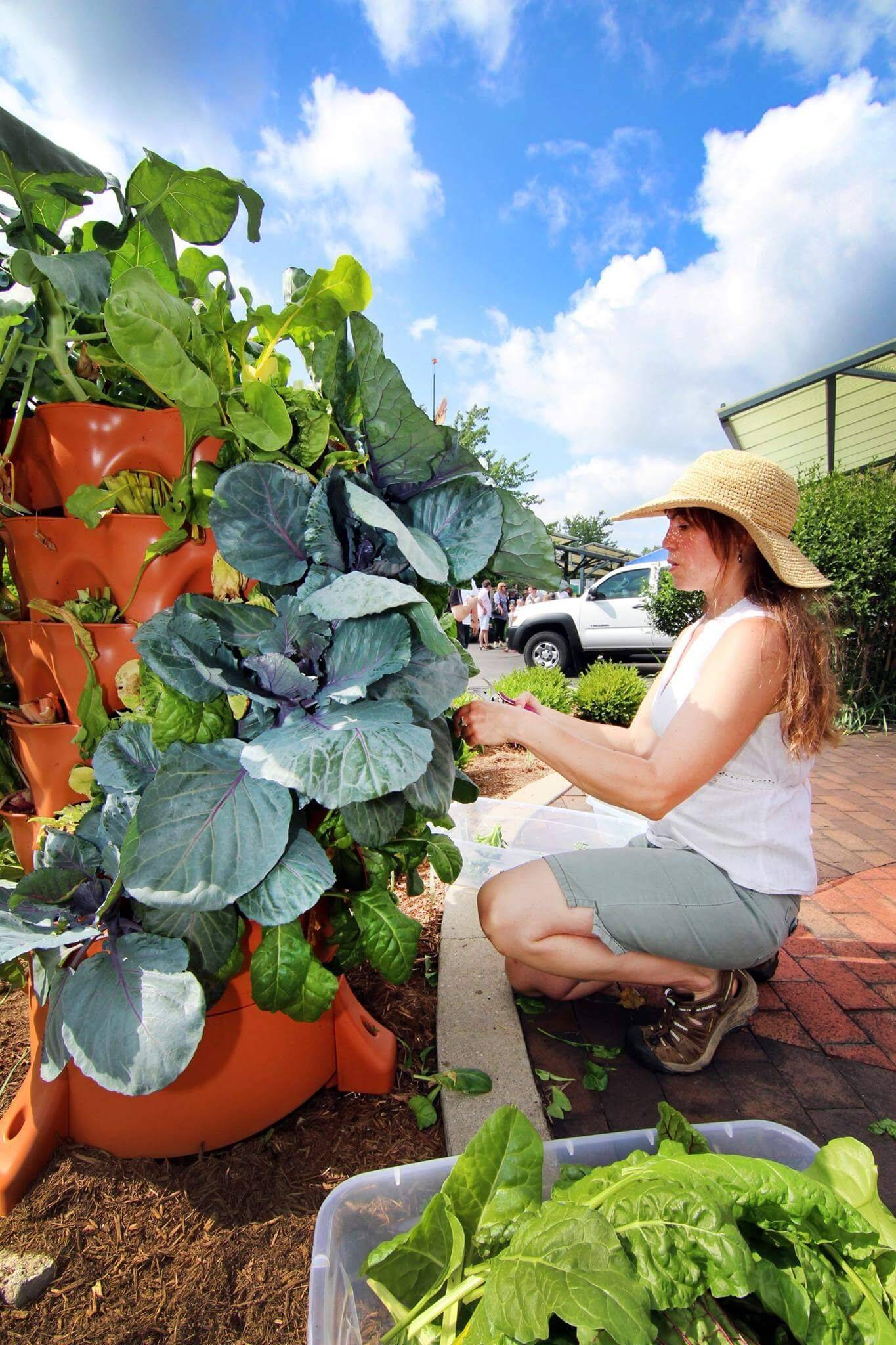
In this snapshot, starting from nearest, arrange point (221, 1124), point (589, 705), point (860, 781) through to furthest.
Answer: point (221, 1124) → point (860, 781) → point (589, 705)

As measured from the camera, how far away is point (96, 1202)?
1.19 metres

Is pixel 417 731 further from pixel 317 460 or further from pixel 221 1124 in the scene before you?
pixel 221 1124

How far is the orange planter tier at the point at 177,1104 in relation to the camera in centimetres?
122

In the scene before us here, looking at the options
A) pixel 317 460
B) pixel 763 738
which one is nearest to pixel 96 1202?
pixel 317 460

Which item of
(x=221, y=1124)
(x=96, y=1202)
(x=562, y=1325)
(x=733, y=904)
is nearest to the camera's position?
(x=562, y=1325)

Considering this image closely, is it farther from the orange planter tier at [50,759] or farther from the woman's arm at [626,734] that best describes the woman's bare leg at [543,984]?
the orange planter tier at [50,759]

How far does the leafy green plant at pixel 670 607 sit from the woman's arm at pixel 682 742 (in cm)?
700

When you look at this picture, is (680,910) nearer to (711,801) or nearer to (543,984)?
(711,801)

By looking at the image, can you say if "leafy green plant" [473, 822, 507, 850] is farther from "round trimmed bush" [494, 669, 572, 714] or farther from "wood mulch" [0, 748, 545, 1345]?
"round trimmed bush" [494, 669, 572, 714]

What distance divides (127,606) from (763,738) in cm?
156

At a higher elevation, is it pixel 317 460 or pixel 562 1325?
pixel 317 460

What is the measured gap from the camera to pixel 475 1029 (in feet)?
6.06

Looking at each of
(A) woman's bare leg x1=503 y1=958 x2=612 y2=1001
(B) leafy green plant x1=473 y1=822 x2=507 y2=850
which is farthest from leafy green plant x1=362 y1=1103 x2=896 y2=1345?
(B) leafy green plant x1=473 y1=822 x2=507 y2=850

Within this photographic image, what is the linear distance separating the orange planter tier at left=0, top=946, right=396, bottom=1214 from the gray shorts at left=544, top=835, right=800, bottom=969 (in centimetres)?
83
